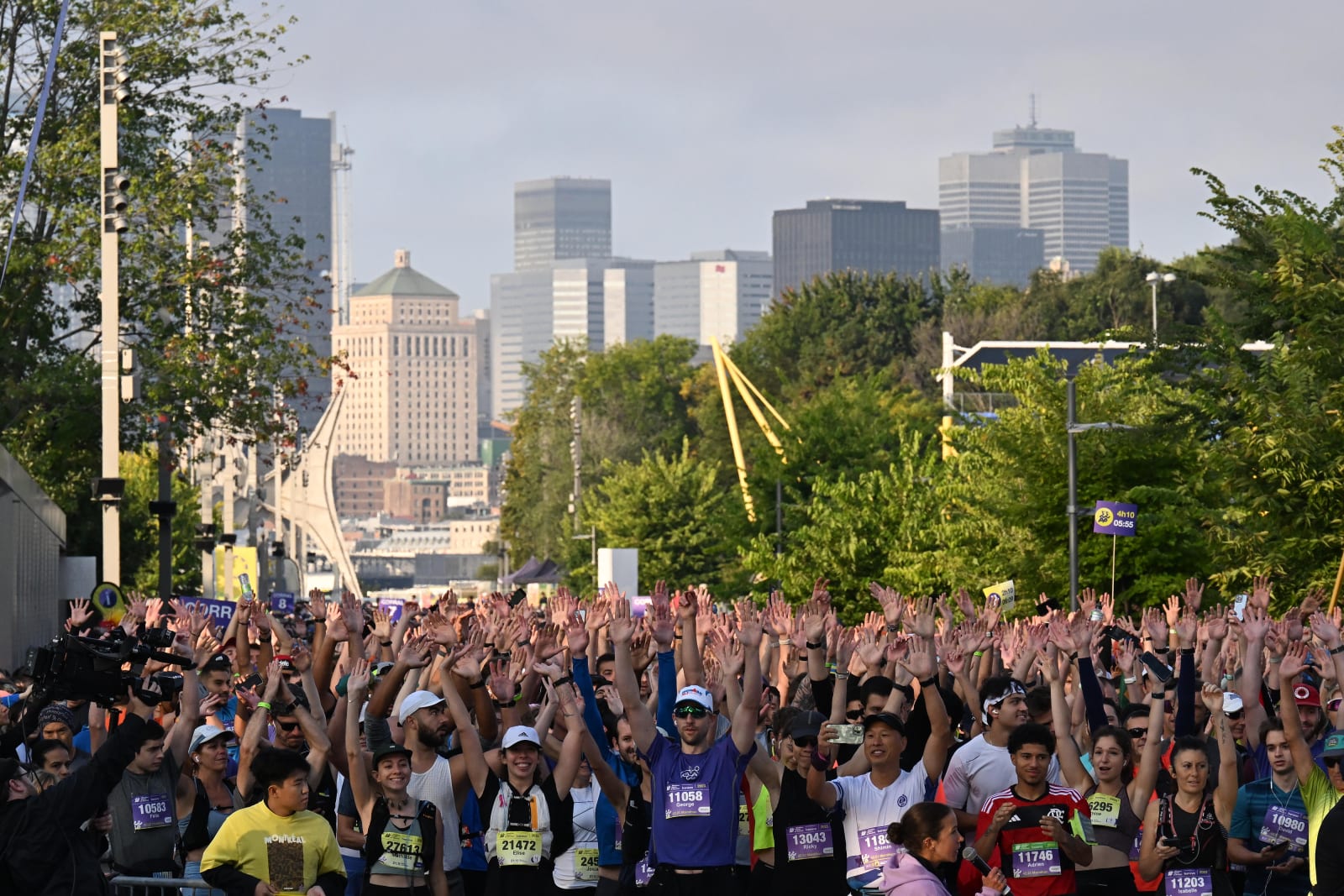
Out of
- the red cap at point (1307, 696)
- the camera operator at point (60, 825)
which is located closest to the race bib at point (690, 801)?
the camera operator at point (60, 825)

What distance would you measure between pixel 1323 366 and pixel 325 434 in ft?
319

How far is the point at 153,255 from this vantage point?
114 feet

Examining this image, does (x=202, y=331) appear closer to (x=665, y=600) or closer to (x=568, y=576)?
(x=665, y=600)

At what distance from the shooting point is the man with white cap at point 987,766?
10.4 metres

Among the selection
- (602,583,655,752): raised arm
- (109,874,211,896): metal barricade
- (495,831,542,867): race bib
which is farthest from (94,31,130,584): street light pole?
(495,831,542,867): race bib

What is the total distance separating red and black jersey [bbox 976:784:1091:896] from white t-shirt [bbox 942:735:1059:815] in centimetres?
101

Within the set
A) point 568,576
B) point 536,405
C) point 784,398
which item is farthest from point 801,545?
point 536,405

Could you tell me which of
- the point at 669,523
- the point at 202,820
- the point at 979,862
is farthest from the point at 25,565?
the point at 669,523

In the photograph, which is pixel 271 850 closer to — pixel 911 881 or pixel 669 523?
pixel 911 881

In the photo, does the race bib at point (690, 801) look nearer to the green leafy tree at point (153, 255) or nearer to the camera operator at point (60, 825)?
the camera operator at point (60, 825)

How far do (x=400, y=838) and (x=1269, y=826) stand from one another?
4067 mm

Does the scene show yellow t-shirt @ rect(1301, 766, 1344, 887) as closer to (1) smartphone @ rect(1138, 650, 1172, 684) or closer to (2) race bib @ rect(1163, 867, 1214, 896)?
(2) race bib @ rect(1163, 867, 1214, 896)

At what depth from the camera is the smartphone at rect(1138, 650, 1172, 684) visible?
11719 mm

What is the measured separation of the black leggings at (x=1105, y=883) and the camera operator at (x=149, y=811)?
4.25m
